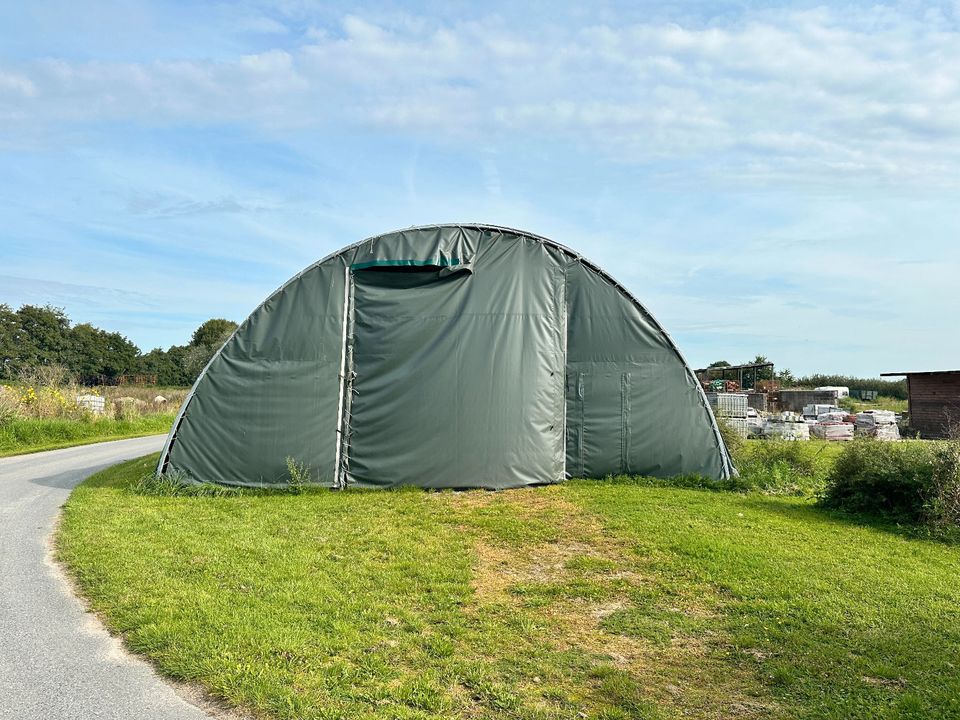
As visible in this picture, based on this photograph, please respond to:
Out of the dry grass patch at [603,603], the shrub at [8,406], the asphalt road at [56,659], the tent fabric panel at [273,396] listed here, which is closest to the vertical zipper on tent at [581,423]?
the dry grass patch at [603,603]

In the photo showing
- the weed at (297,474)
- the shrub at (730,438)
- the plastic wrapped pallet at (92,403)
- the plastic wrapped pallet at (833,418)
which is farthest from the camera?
the plastic wrapped pallet at (833,418)

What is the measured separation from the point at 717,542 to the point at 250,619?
198 inches

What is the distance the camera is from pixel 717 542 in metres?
7.59

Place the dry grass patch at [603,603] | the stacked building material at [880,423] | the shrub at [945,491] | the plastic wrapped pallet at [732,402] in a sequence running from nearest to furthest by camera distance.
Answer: the dry grass patch at [603,603] < the shrub at [945,491] < the plastic wrapped pallet at [732,402] < the stacked building material at [880,423]

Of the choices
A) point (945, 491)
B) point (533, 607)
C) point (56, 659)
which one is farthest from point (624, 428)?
point (56, 659)

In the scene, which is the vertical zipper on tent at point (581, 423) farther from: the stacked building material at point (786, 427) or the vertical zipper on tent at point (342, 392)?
the stacked building material at point (786, 427)

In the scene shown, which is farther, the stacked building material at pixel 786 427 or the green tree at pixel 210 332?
the green tree at pixel 210 332

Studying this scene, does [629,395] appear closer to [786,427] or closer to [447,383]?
[447,383]

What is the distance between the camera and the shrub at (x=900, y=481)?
8.21 m

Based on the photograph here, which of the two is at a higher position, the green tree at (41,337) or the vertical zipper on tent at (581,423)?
the green tree at (41,337)

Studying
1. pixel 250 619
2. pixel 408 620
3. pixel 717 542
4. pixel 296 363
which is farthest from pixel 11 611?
pixel 717 542

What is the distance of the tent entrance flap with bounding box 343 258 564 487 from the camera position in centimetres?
1096

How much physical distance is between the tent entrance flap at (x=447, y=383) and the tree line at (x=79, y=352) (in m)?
33.4

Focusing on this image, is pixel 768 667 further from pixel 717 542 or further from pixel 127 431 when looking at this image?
pixel 127 431
